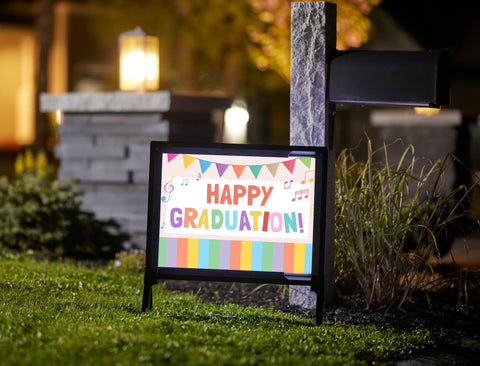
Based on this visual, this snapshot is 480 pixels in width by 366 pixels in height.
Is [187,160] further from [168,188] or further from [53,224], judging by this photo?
[53,224]

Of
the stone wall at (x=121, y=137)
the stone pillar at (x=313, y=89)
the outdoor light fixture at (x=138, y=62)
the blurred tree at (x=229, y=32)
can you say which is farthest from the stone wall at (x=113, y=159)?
the blurred tree at (x=229, y=32)

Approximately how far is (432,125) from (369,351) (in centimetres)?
987

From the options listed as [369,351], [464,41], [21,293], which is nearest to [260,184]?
[369,351]

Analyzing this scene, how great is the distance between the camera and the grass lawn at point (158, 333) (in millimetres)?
4703

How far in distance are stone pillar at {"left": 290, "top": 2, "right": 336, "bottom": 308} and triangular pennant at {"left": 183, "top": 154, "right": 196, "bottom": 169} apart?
116 cm

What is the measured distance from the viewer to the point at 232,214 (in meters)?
6.02

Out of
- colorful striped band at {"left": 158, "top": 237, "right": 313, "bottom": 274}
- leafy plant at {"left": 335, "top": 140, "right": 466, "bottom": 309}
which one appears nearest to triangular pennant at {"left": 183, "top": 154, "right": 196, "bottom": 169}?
colorful striped band at {"left": 158, "top": 237, "right": 313, "bottom": 274}

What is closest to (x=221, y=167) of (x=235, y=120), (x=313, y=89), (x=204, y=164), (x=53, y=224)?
(x=204, y=164)

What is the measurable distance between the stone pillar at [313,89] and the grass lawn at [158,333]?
713 millimetres

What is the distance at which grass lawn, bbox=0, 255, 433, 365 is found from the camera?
4703mm

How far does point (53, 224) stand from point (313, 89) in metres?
4.37

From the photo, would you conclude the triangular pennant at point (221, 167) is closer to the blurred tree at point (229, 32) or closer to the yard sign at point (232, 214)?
the yard sign at point (232, 214)

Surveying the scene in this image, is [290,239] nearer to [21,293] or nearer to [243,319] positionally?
[243,319]

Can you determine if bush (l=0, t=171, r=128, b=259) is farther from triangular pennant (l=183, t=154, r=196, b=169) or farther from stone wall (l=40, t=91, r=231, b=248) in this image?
triangular pennant (l=183, t=154, r=196, b=169)
